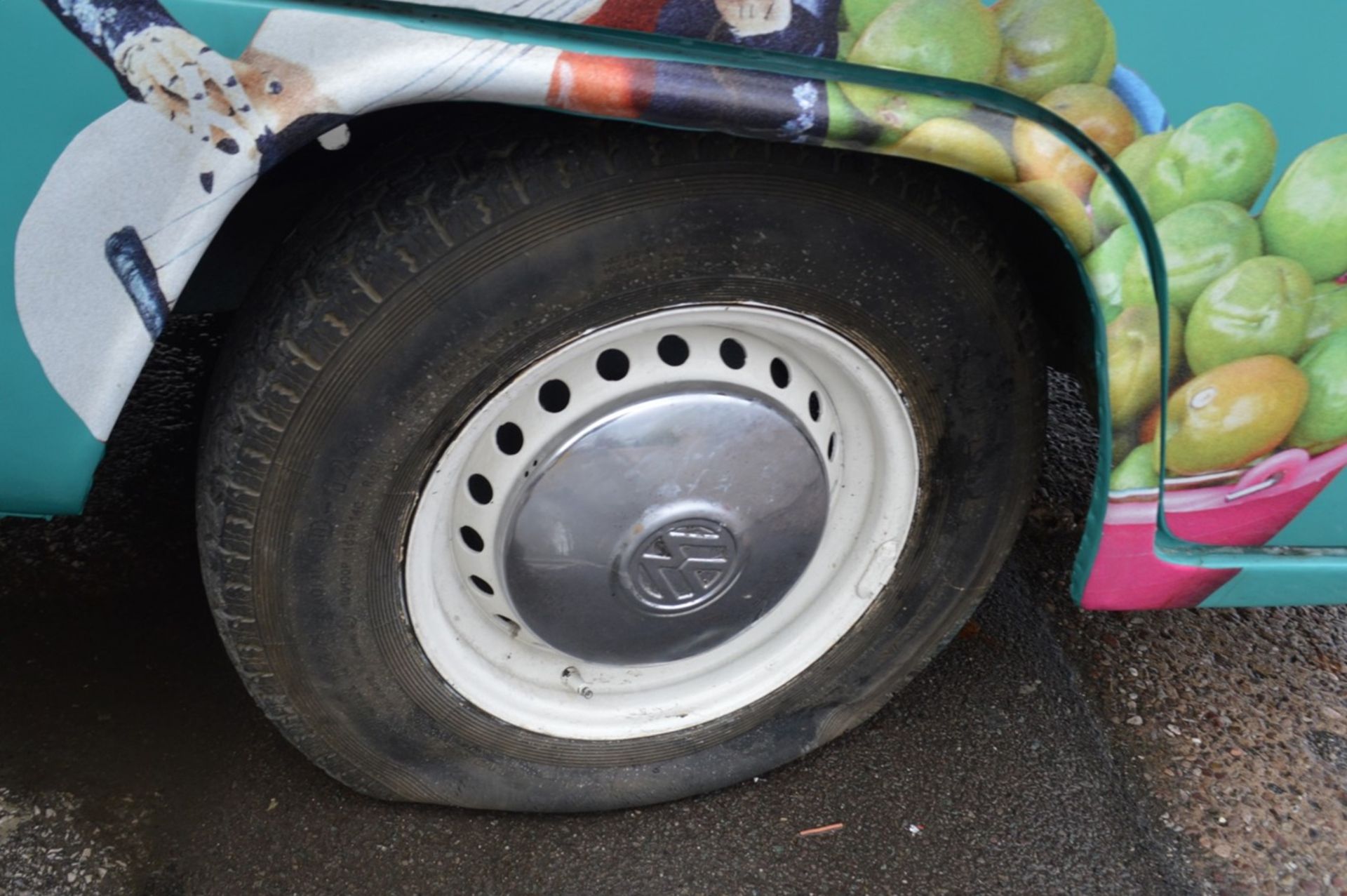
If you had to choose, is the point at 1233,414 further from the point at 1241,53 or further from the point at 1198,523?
the point at 1241,53

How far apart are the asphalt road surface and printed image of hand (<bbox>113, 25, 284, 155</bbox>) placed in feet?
3.93

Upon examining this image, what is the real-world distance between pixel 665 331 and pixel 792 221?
0.24 meters

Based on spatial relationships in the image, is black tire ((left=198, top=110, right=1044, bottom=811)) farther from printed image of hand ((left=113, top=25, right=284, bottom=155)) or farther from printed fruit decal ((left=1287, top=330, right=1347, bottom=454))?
printed fruit decal ((left=1287, top=330, right=1347, bottom=454))

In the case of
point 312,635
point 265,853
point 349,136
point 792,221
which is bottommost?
point 265,853

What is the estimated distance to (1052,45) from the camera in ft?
3.31

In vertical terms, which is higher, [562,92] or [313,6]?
[313,6]

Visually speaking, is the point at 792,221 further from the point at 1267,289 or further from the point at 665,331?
the point at 1267,289

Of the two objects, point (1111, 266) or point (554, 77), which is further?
point (1111, 266)

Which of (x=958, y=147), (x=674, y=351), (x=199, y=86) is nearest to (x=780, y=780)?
(x=674, y=351)

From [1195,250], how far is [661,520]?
720 millimetres

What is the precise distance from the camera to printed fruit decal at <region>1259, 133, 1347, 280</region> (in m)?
1.12

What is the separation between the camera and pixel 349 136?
127cm

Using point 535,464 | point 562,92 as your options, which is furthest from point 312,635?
point 562,92

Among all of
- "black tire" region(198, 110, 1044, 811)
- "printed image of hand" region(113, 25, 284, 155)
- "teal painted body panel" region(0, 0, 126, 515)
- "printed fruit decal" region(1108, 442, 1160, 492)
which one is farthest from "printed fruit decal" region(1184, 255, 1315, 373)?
"teal painted body panel" region(0, 0, 126, 515)
